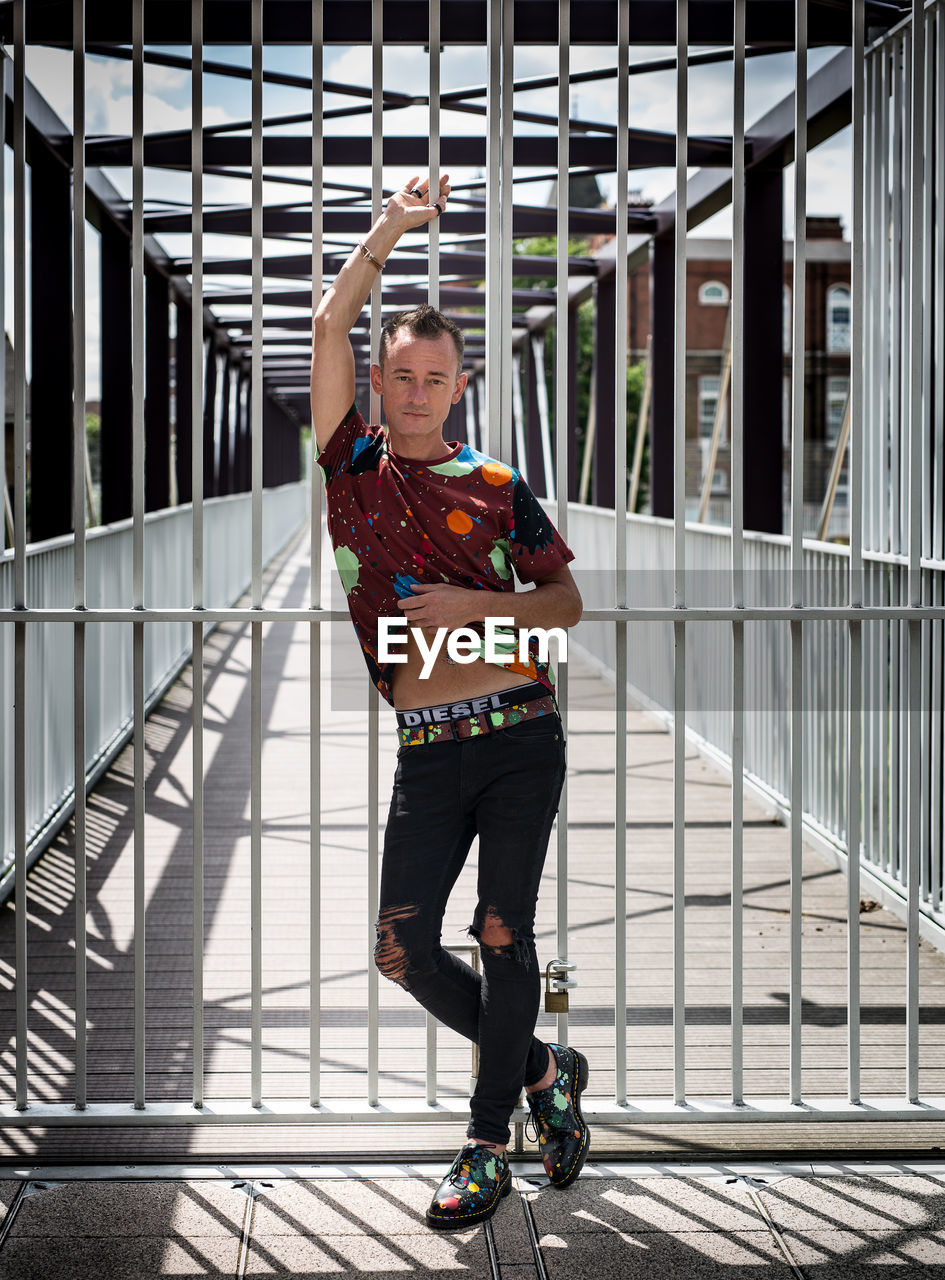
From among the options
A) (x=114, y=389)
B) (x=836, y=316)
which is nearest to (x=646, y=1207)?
(x=114, y=389)

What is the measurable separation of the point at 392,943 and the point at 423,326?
1316 mm

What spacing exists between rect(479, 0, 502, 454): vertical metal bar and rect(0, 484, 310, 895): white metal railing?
93.3 inches

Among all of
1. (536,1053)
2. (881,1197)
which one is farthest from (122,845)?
(881,1197)

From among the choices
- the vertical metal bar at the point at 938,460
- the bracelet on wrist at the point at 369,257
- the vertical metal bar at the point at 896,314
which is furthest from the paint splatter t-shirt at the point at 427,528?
the vertical metal bar at the point at 896,314

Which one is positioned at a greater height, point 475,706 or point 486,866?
point 475,706

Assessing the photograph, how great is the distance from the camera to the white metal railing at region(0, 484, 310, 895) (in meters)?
5.98

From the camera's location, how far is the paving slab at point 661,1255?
292 cm

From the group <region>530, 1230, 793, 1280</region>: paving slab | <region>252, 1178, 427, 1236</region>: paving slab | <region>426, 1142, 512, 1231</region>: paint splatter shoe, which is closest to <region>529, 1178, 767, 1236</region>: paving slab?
<region>530, 1230, 793, 1280</region>: paving slab

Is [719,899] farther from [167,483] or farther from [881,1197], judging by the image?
[167,483]

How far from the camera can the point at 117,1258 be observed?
296 cm

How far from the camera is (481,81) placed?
25.3 feet

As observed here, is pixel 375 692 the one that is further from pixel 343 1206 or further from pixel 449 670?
pixel 343 1206

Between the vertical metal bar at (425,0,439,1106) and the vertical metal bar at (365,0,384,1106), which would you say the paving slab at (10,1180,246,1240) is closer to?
the vertical metal bar at (365,0,384,1106)

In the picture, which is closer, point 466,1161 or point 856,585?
point 466,1161
